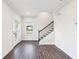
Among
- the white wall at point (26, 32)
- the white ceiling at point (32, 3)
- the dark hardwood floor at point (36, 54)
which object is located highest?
the white ceiling at point (32, 3)

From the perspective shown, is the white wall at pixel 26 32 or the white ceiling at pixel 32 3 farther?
the white wall at pixel 26 32

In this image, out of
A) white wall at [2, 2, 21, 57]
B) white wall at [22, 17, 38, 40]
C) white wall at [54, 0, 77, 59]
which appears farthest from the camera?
white wall at [22, 17, 38, 40]

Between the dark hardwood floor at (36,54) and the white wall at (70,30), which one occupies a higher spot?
the white wall at (70,30)

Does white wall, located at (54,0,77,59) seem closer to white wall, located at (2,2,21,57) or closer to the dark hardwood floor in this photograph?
the dark hardwood floor

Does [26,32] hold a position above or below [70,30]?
below

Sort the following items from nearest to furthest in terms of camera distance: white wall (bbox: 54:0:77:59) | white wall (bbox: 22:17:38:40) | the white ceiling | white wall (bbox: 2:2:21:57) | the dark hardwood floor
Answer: white wall (bbox: 54:0:77:59)
white wall (bbox: 2:2:21:57)
the dark hardwood floor
the white ceiling
white wall (bbox: 22:17:38:40)

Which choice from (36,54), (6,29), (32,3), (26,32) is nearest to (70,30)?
(36,54)

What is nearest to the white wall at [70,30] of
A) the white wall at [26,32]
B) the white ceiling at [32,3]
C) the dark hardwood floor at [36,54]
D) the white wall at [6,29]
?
the dark hardwood floor at [36,54]

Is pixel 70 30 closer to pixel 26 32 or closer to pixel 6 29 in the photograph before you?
pixel 6 29

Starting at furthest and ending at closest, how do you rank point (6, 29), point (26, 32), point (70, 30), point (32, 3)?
point (26, 32) < point (32, 3) < point (6, 29) < point (70, 30)

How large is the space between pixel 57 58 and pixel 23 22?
8.22 metres

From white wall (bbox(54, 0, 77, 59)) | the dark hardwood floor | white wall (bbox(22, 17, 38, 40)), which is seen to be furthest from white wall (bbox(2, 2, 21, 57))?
white wall (bbox(22, 17, 38, 40))

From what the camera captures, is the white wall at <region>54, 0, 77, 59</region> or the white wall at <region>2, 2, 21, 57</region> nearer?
the white wall at <region>54, 0, 77, 59</region>

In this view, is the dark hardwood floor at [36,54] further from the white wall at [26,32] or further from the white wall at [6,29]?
the white wall at [26,32]
